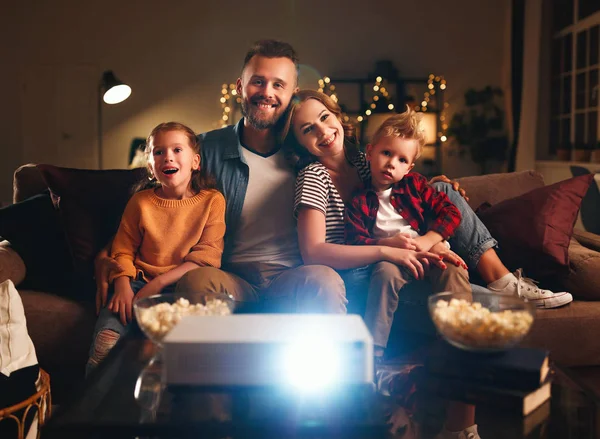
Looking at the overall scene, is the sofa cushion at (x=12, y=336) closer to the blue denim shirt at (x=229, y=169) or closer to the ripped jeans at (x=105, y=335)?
the ripped jeans at (x=105, y=335)

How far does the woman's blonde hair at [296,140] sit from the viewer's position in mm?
2348

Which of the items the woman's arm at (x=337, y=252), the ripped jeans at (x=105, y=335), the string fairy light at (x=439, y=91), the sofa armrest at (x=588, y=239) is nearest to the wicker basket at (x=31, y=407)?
the ripped jeans at (x=105, y=335)

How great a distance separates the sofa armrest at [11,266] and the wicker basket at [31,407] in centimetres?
64

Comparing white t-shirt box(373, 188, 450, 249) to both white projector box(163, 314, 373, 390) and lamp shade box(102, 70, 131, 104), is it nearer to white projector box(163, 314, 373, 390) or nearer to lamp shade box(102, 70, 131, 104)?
white projector box(163, 314, 373, 390)

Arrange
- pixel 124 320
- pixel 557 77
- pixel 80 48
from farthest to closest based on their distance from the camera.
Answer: pixel 80 48 < pixel 557 77 < pixel 124 320

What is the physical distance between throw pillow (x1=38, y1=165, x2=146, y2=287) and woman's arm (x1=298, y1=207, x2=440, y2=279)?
734 millimetres

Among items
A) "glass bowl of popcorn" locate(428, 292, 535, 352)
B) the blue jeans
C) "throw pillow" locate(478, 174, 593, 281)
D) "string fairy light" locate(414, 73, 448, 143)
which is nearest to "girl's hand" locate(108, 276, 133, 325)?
"glass bowl of popcorn" locate(428, 292, 535, 352)

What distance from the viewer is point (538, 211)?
7.93ft

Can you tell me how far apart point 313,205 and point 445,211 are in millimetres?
455

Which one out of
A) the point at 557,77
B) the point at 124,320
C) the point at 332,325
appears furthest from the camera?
the point at 557,77

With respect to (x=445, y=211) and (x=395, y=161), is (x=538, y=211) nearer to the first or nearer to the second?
(x=445, y=211)

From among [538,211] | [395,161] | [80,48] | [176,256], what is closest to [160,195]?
[176,256]

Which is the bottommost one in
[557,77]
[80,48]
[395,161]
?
[395,161]

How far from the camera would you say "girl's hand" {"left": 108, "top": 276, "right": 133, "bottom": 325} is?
77.7 inches
